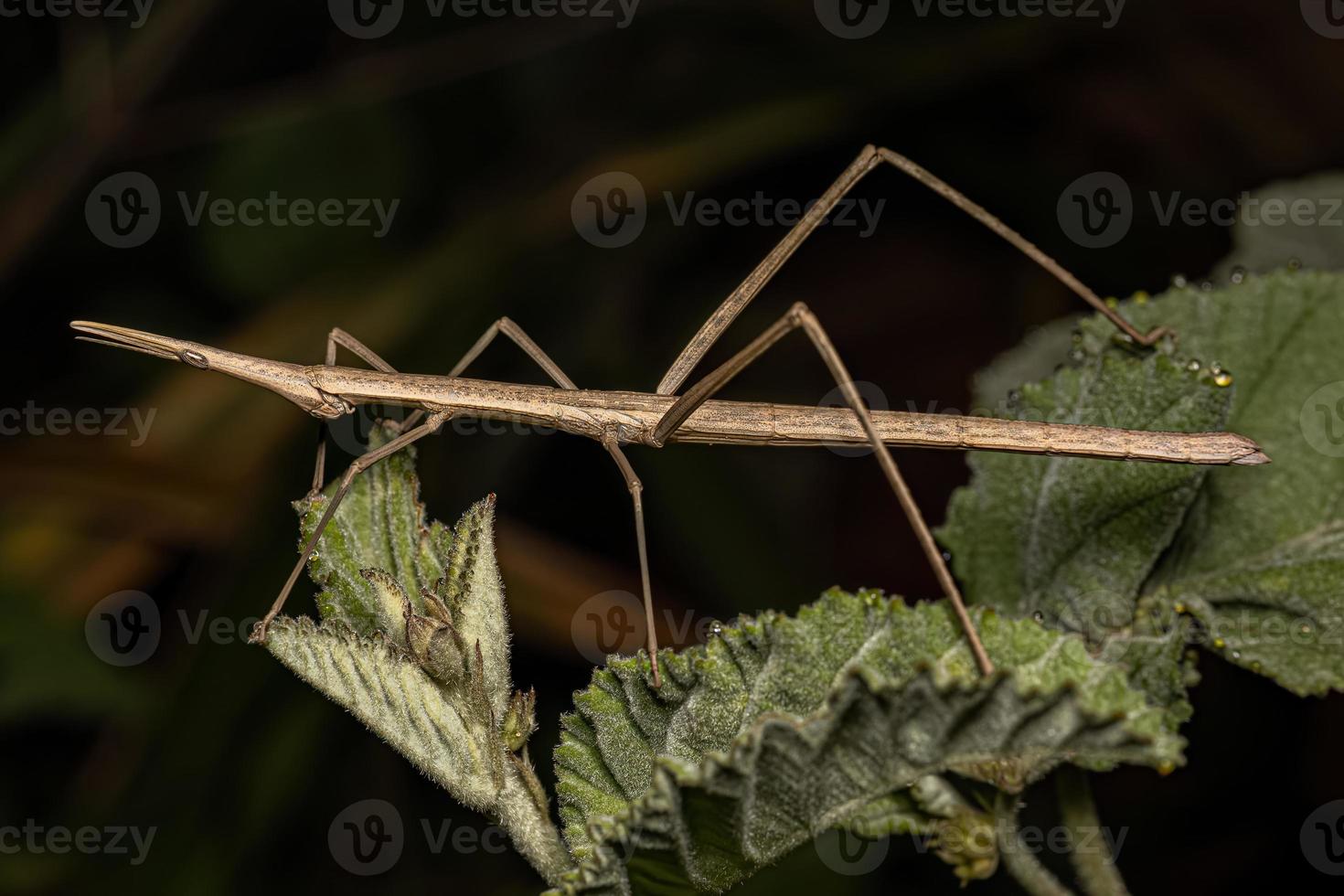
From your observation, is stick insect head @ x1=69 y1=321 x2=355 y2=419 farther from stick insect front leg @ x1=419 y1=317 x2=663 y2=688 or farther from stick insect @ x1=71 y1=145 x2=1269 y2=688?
stick insect front leg @ x1=419 y1=317 x2=663 y2=688

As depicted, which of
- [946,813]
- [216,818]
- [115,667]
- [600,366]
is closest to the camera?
[946,813]

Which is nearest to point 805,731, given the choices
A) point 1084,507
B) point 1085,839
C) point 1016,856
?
point 1016,856

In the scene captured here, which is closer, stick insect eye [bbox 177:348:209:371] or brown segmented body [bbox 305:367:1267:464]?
brown segmented body [bbox 305:367:1267:464]

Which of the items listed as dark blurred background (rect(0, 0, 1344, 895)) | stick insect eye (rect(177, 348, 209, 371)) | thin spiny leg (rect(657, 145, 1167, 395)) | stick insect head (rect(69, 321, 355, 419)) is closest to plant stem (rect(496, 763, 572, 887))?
thin spiny leg (rect(657, 145, 1167, 395))

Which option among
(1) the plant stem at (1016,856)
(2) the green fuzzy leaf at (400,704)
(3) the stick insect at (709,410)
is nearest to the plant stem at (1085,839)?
(1) the plant stem at (1016,856)

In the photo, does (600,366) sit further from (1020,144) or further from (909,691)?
(909,691)

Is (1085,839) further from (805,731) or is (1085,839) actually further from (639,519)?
(639,519)

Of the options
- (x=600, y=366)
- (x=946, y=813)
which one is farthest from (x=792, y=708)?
(x=600, y=366)
